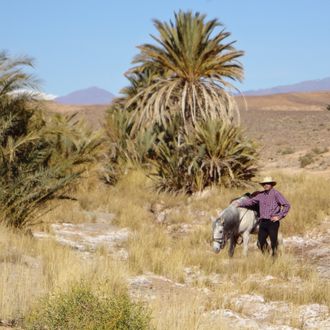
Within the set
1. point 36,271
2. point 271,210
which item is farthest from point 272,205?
point 36,271

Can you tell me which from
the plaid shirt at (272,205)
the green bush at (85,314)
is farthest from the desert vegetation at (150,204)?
the plaid shirt at (272,205)

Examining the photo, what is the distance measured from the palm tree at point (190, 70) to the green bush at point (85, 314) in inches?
517

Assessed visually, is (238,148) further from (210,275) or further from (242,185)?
(210,275)

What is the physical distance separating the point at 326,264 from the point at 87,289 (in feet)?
21.3

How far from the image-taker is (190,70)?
18.4m

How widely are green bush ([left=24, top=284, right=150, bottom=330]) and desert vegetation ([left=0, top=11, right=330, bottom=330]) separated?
0.01 meters

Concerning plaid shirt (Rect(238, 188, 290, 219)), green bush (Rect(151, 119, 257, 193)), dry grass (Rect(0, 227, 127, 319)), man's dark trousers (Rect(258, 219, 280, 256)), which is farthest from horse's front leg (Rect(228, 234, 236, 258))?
green bush (Rect(151, 119, 257, 193))

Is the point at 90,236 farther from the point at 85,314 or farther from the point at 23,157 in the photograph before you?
the point at 85,314

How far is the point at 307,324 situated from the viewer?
643 cm

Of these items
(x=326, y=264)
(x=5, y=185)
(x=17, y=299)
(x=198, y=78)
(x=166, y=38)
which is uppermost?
(x=166, y=38)

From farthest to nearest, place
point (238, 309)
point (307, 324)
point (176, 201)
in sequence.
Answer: point (176, 201), point (238, 309), point (307, 324)

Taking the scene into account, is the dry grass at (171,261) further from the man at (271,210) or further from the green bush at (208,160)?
the green bush at (208,160)

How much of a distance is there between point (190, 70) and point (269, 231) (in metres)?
9.47

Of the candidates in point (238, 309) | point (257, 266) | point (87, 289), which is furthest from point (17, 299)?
point (257, 266)
